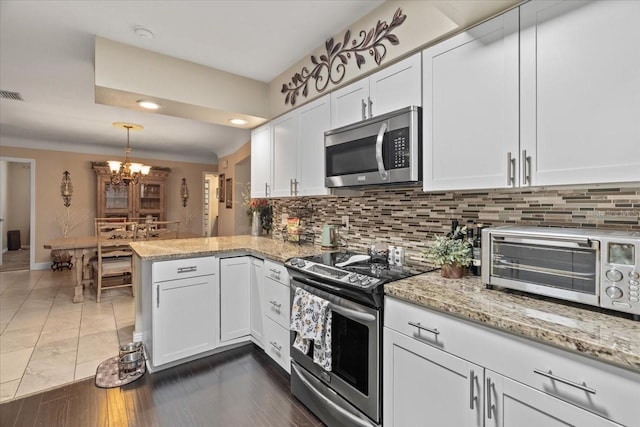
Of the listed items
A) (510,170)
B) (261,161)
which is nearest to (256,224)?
(261,161)

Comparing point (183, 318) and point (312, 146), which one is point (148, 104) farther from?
point (183, 318)

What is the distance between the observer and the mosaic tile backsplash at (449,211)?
138 cm

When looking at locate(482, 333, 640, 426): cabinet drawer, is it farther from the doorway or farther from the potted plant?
the doorway

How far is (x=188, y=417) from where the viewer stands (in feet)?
6.23

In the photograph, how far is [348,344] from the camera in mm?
1697

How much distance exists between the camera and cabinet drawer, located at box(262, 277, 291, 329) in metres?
2.27

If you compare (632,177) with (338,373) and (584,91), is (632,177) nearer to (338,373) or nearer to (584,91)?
(584,91)

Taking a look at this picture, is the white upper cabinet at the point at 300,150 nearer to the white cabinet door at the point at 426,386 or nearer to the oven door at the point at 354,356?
the oven door at the point at 354,356

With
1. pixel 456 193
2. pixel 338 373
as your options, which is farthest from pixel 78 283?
pixel 456 193

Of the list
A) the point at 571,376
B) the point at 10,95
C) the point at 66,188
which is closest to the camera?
the point at 571,376

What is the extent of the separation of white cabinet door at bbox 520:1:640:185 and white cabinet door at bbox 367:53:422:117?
21.6 inches

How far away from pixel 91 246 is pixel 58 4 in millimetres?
3159

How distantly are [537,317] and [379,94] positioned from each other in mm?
1520

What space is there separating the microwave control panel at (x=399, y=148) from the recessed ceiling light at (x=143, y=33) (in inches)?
75.1
